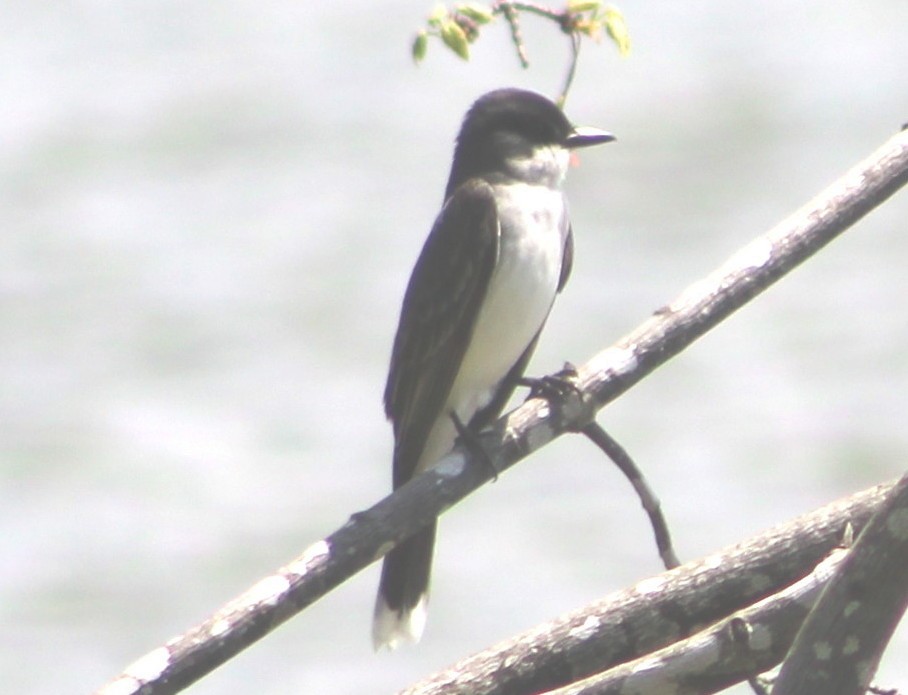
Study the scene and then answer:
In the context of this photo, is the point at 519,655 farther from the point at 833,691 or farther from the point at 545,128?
the point at 545,128

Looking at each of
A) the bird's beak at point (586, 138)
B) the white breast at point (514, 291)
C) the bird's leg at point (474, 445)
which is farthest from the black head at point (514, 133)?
the bird's leg at point (474, 445)

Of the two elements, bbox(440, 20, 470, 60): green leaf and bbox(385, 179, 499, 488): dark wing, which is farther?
bbox(385, 179, 499, 488): dark wing

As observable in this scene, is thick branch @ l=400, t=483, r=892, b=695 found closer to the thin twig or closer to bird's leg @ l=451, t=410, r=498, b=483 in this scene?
the thin twig

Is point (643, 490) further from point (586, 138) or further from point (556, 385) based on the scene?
point (586, 138)

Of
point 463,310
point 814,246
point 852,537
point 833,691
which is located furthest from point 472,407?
point 833,691

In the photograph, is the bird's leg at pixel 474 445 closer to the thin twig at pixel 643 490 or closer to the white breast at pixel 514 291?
the thin twig at pixel 643 490

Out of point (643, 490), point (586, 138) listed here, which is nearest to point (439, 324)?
point (586, 138)

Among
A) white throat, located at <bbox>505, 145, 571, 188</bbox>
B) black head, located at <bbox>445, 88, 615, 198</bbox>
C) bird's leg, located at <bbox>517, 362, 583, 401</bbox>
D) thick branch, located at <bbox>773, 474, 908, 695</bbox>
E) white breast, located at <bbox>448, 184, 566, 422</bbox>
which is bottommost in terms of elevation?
thick branch, located at <bbox>773, 474, 908, 695</bbox>

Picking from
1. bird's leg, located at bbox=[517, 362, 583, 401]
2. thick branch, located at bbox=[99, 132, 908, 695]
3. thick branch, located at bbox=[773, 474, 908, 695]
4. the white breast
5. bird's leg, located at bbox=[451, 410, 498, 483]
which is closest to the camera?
thick branch, located at bbox=[773, 474, 908, 695]

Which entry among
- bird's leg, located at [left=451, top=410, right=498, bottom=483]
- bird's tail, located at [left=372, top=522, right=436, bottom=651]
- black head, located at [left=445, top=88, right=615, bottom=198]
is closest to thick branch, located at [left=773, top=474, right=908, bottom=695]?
bird's leg, located at [left=451, top=410, right=498, bottom=483]
